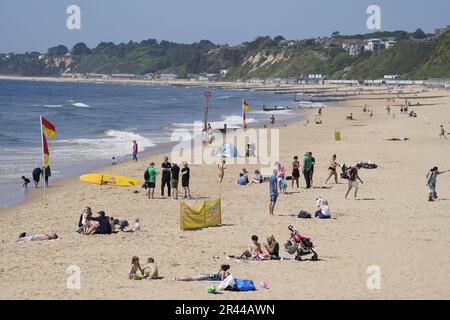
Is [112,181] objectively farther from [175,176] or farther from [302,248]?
[302,248]

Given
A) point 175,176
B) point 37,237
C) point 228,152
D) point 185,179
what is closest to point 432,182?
point 185,179

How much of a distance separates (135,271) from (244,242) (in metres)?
3.23

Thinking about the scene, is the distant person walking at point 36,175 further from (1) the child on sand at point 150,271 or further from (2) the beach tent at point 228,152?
(1) the child on sand at point 150,271

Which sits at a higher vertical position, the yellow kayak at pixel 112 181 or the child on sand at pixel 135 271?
the yellow kayak at pixel 112 181

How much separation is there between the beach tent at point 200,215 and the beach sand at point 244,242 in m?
0.25

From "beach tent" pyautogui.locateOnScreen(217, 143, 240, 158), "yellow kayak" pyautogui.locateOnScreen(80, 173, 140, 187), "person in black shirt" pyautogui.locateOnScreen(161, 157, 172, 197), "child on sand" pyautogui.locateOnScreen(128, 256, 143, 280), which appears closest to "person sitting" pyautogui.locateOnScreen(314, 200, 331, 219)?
"person in black shirt" pyautogui.locateOnScreen(161, 157, 172, 197)

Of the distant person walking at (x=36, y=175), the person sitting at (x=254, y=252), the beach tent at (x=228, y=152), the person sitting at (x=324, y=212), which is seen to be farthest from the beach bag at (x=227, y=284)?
the beach tent at (x=228, y=152)

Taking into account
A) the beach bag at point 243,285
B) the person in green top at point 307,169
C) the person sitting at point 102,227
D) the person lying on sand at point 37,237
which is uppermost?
the person in green top at point 307,169

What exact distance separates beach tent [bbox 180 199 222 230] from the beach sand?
254 mm

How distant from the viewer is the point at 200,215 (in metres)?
16.7

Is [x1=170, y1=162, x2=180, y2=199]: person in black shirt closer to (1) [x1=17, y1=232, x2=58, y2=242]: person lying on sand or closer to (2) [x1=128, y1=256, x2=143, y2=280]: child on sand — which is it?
(1) [x1=17, y1=232, x2=58, y2=242]: person lying on sand

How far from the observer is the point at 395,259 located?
1355 cm

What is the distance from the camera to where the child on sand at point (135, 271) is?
489 inches
